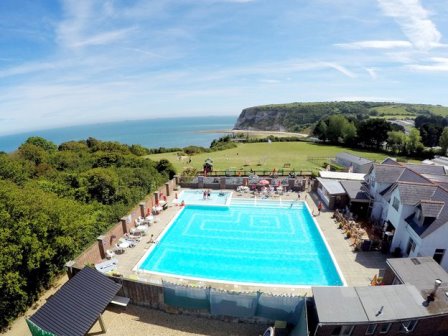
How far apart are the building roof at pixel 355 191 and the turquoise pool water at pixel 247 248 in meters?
4.50

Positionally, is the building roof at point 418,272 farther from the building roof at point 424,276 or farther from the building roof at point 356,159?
the building roof at point 356,159

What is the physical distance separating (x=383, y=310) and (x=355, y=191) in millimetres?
16139

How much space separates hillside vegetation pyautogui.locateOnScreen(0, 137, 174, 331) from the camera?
1332 cm

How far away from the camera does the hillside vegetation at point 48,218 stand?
1332 centimetres

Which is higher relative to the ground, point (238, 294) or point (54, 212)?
point (54, 212)

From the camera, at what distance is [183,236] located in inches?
891

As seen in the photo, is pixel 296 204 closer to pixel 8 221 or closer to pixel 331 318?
pixel 331 318

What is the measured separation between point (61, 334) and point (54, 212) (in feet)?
24.1

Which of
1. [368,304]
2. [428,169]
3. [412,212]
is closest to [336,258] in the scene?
[412,212]

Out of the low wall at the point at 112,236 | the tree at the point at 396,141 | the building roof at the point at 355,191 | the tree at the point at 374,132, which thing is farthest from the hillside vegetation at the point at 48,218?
the tree at the point at 374,132

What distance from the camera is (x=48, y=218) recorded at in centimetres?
1534

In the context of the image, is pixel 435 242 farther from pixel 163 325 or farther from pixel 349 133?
pixel 349 133

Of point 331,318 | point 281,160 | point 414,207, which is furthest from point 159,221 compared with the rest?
point 281,160

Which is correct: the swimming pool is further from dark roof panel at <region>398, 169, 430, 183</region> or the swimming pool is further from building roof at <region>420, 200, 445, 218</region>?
building roof at <region>420, 200, 445, 218</region>
